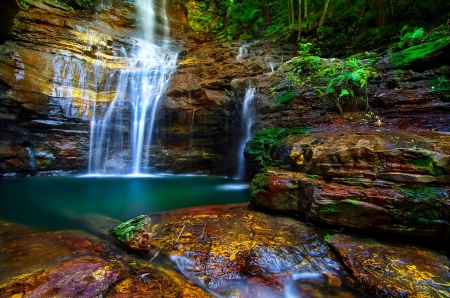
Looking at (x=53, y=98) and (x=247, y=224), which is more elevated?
(x=53, y=98)

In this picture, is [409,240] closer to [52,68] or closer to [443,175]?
[443,175]

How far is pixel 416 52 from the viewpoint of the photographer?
5926 millimetres

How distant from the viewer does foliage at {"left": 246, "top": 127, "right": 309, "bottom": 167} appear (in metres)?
6.12

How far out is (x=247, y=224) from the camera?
3.84 m

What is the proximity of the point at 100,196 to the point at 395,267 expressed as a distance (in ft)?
24.0

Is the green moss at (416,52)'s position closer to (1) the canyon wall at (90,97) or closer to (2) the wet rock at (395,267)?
(1) the canyon wall at (90,97)

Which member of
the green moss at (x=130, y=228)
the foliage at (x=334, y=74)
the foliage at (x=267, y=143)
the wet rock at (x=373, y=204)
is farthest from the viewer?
the foliage at (x=267, y=143)

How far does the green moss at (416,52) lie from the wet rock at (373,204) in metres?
4.46

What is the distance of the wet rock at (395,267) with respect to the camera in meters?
2.24

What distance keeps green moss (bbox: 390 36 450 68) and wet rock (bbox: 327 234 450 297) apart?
5.30 m

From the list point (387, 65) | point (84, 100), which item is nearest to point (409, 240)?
point (387, 65)

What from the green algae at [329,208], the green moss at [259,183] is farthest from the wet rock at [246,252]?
the green moss at [259,183]

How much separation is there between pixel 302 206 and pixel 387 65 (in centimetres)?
523

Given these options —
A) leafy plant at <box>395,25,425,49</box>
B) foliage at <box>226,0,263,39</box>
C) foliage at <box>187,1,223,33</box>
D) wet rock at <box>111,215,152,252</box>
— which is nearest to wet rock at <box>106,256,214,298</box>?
wet rock at <box>111,215,152,252</box>
